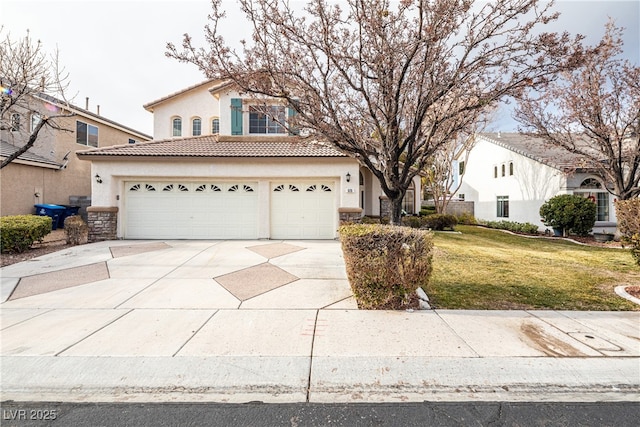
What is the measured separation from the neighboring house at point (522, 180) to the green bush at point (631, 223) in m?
9.07

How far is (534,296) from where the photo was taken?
5.43 meters

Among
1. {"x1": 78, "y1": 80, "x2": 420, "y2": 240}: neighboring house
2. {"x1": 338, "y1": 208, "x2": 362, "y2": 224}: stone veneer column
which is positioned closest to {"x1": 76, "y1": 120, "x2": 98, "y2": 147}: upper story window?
{"x1": 78, "y1": 80, "x2": 420, "y2": 240}: neighboring house

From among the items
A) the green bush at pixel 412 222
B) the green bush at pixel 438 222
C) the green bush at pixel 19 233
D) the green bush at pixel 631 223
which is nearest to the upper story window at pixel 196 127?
the green bush at pixel 19 233

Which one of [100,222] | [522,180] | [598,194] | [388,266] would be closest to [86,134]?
[100,222]

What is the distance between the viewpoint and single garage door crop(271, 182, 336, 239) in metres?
11.4

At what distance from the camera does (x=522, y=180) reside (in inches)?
685

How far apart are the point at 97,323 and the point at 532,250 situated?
1315cm

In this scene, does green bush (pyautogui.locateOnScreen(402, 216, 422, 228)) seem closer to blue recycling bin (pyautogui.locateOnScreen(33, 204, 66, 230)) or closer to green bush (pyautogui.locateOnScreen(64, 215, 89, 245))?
green bush (pyautogui.locateOnScreen(64, 215, 89, 245))

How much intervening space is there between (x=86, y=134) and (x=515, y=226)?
2739cm

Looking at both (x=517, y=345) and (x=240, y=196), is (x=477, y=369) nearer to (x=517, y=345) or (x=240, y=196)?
(x=517, y=345)

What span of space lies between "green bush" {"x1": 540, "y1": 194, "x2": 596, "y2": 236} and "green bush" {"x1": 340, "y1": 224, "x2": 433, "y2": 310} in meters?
13.4

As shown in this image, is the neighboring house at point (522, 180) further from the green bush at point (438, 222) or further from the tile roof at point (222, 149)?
the tile roof at point (222, 149)

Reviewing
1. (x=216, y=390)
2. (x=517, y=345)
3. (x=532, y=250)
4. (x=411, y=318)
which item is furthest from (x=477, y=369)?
(x=532, y=250)

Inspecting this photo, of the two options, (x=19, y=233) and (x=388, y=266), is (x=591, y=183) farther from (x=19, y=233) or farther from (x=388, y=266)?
(x=19, y=233)
